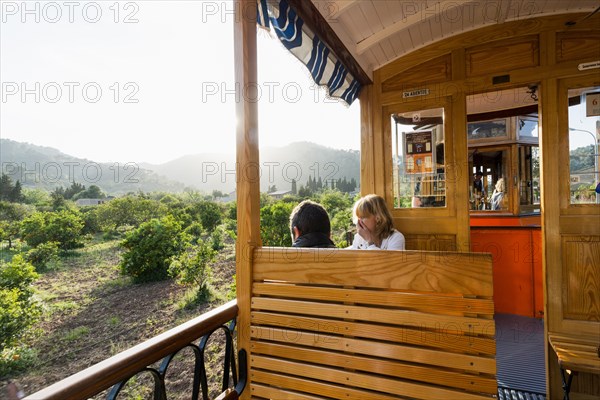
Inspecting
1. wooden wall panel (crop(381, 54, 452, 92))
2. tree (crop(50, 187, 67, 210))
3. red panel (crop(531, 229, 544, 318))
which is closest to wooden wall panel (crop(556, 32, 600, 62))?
wooden wall panel (crop(381, 54, 452, 92))

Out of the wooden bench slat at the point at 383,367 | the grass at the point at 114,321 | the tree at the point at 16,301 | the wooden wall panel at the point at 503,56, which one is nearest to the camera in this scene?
the wooden bench slat at the point at 383,367

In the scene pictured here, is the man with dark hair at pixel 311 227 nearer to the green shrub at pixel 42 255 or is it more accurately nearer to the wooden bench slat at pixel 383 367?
the wooden bench slat at pixel 383 367

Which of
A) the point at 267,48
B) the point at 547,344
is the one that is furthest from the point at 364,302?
the point at 547,344

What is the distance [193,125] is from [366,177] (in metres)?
1.62

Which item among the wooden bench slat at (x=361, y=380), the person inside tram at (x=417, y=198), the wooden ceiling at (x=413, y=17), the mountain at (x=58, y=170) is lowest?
the wooden bench slat at (x=361, y=380)

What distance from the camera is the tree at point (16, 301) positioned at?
1.93 meters

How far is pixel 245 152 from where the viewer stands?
1465mm

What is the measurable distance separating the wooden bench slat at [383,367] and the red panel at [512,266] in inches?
112

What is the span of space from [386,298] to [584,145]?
2019 millimetres

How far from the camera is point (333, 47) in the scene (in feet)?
7.04

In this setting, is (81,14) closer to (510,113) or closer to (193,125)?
(193,125)

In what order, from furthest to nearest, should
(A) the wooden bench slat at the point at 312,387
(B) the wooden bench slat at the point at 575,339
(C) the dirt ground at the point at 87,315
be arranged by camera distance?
(C) the dirt ground at the point at 87,315
(B) the wooden bench slat at the point at 575,339
(A) the wooden bench slat at the point at 312,387

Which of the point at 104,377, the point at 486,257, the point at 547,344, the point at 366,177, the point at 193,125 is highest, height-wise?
the point at 193,125

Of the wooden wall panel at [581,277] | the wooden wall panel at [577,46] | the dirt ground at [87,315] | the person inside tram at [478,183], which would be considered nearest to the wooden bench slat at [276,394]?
the dirt ground at [87,315]
